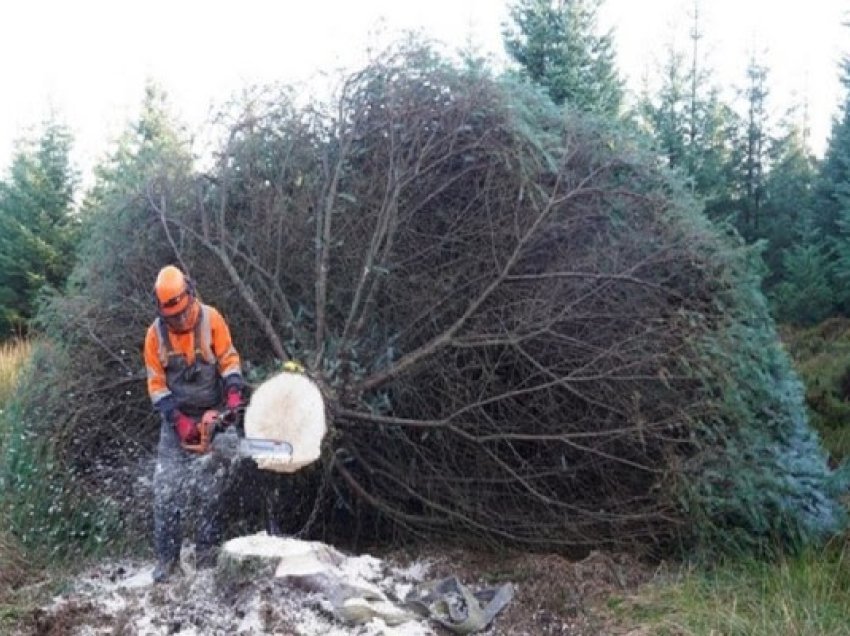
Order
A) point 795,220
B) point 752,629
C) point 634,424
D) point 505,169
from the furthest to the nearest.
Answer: point 795,220, point 505,169, point 634,424, point 752,629

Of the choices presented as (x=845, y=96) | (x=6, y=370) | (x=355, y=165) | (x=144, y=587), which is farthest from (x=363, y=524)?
(x=845, y=96)

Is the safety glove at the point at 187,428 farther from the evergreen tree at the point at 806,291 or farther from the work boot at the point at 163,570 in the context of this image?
the evergreen tree at the point at 806,291

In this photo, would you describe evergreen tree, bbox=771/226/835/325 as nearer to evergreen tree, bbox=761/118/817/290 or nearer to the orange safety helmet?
evergreen tree, bbox=761/118/817/290

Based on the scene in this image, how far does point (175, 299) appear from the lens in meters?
4.45

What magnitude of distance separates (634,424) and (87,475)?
3.49 metres

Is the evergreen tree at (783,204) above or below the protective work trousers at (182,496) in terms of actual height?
above

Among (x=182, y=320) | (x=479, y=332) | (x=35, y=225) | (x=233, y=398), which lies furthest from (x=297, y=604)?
(x=35, y=225)

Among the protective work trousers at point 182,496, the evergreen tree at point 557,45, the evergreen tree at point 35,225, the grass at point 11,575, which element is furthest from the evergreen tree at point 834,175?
the grass at point 11,575

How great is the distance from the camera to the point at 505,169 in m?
5.23

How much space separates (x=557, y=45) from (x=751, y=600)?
8682 mm

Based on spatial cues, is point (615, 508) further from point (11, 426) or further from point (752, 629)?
point (11, 426)

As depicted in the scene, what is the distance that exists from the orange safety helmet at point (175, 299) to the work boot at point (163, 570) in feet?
4.40

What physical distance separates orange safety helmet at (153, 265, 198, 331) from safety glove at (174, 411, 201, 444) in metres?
0.51

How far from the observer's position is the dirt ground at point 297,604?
144 inches
